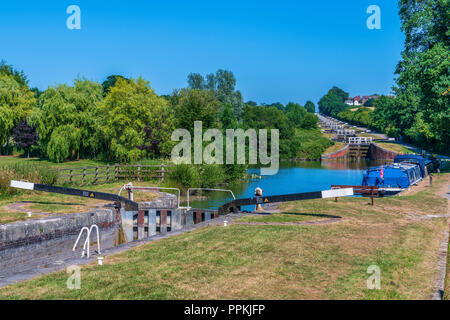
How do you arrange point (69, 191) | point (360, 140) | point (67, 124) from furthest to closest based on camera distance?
point (360, 140)
point (67, 124)
point (69, 191)

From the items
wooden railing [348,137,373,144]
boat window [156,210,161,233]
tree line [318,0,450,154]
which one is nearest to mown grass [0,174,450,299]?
boat window [156,210,161,233]

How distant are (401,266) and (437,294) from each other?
69.0 inches

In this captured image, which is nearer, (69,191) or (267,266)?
(267,266)

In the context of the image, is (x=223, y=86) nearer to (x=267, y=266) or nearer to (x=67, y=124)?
(x=67, y=124)

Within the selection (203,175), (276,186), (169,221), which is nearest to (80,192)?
(169,221)

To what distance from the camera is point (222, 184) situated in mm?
41562

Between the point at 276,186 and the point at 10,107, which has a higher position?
the point at 10,107

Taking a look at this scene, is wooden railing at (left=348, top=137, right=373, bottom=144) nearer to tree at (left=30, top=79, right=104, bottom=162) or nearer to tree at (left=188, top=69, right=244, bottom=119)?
tree at (left=188, top=69, right=244, bottom=119)

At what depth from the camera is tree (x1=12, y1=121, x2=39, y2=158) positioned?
54875mm

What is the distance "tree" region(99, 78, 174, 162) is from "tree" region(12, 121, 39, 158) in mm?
13443

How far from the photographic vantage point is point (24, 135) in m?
54.8

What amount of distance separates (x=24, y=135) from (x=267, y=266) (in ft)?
176
